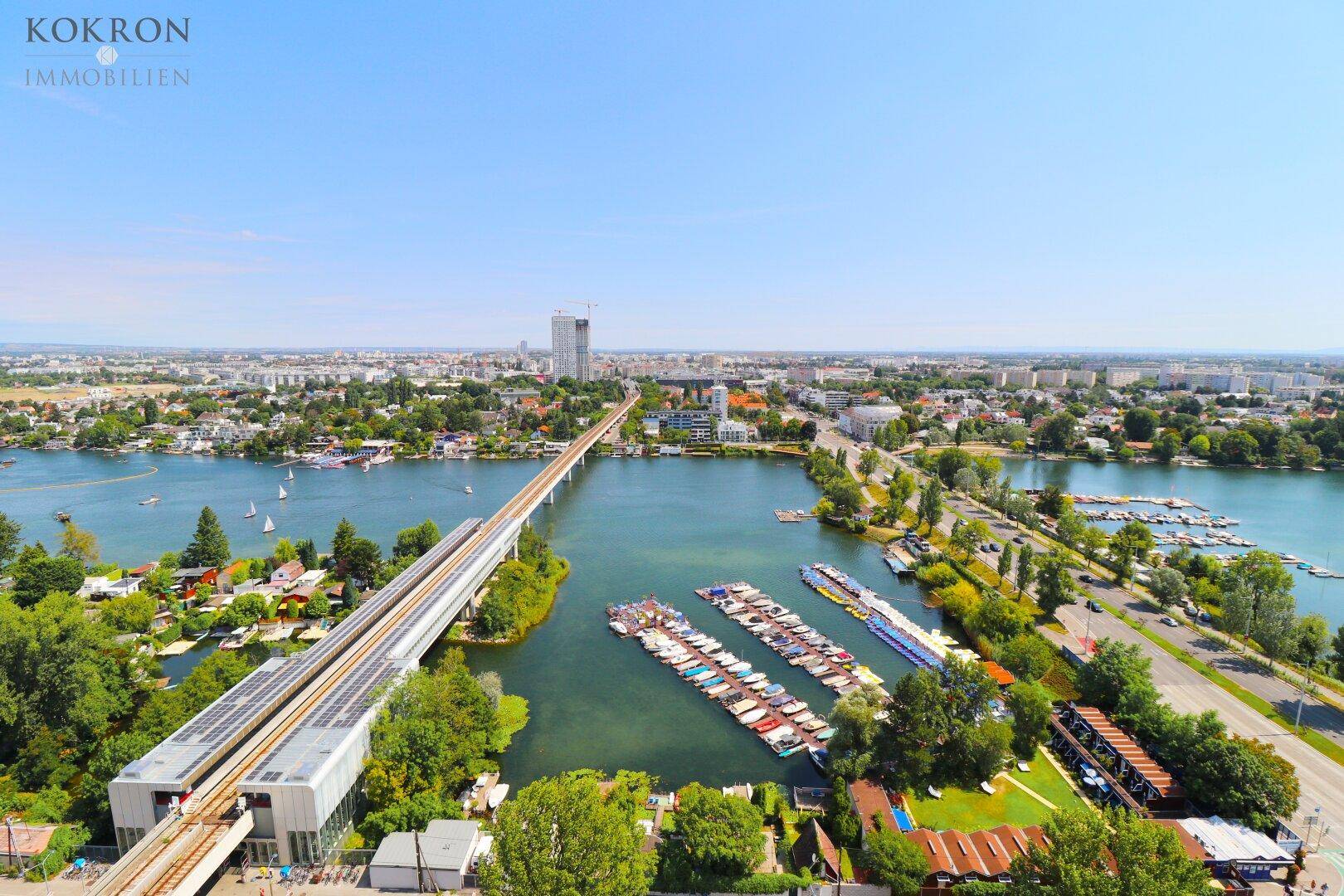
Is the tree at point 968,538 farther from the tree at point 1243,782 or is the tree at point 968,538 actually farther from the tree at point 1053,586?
the tree at point 1243,782

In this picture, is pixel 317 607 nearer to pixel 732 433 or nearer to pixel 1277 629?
pixel 1277 629

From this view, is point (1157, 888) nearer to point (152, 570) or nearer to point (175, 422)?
point (152, 570)

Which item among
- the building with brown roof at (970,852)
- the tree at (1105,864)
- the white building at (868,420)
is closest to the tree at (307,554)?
the building with brown roof at (970,852)

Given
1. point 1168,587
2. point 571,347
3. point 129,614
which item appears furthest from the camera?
point 571,347

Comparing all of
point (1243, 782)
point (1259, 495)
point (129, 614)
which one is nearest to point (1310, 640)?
point (1243, 782)

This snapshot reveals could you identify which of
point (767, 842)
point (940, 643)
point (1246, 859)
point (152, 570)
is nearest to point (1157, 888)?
point (1246, 859)

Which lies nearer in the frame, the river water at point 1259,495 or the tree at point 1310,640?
the tree at point 1310,640
